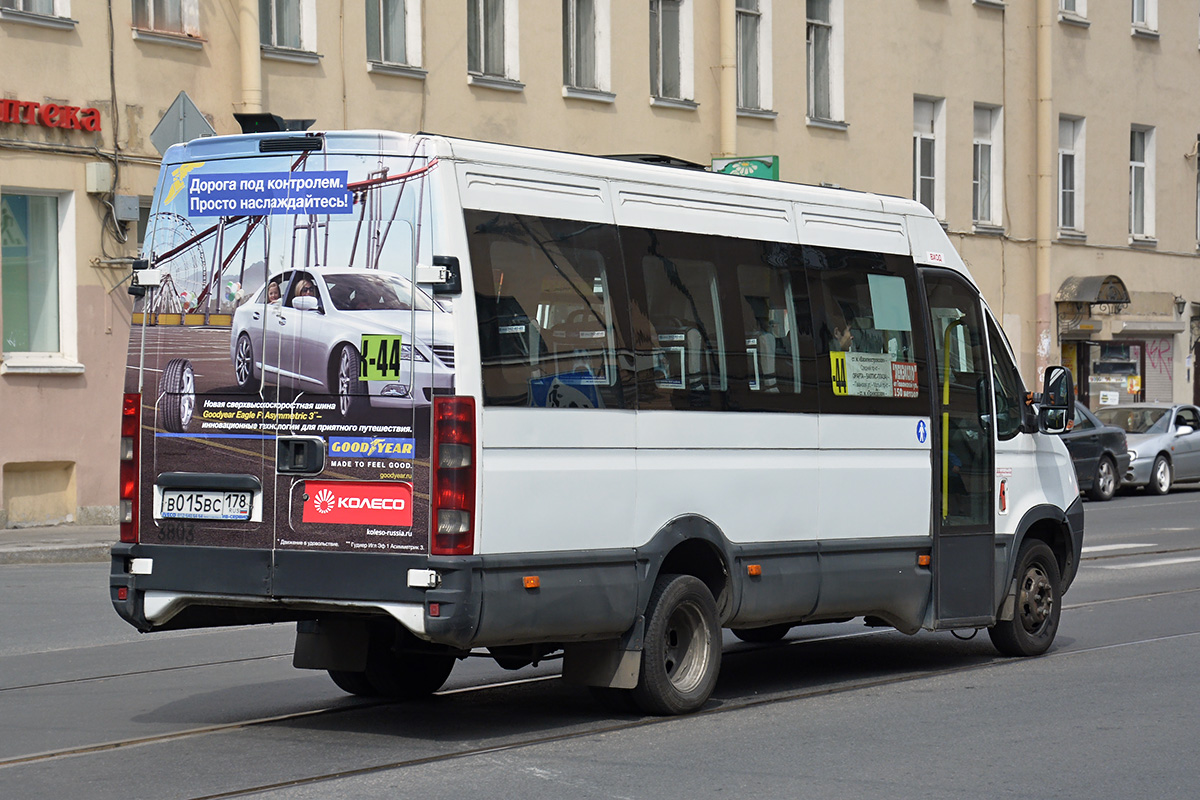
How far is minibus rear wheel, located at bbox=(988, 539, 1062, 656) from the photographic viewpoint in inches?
414

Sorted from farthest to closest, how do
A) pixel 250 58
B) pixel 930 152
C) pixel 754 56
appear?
1. pixel 930 152
2. pixel 754 56
3. pixel 250 58

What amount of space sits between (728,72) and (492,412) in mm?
20893

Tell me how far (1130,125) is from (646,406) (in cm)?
3115

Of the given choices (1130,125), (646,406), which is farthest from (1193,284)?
(646,406)

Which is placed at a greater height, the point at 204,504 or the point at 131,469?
the point at 131,469

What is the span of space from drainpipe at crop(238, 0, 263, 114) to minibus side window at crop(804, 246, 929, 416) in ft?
42.2

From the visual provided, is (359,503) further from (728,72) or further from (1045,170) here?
(1045,170)

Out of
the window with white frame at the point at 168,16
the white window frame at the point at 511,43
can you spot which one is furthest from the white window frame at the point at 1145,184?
the window with white frame at the point at 168,16

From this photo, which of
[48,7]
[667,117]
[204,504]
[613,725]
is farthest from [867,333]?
[667,117]

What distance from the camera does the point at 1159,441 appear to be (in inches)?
1145

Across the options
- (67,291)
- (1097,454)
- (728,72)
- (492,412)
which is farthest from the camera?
(728,72)

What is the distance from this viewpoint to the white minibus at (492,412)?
7348mm

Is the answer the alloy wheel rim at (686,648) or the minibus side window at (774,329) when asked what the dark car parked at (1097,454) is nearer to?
the minibus side window at (774,329)

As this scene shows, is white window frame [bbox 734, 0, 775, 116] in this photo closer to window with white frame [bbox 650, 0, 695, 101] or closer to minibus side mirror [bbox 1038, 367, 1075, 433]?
window with white frame [bbox 650, 0, 695, 101]
